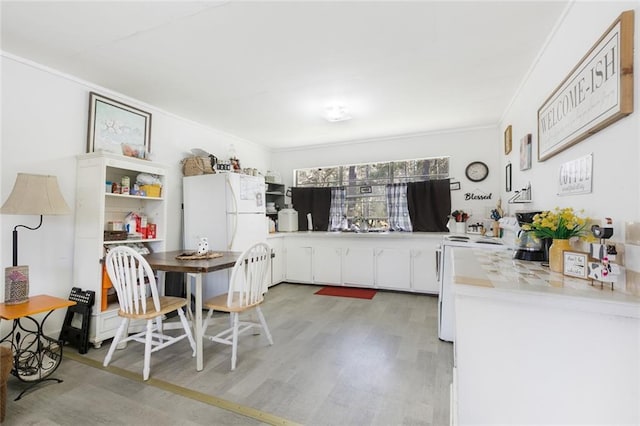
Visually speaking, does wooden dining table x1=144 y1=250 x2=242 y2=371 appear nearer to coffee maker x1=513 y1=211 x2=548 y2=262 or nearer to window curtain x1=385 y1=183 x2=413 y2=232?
coffee maker x1=513 y1=211 x2=548 y2=262

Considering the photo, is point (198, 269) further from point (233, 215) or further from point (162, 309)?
point (233, 215)

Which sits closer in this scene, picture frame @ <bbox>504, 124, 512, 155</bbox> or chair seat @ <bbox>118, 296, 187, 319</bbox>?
chair seat @ <bbox>118, 296, 187, 319</bbox>

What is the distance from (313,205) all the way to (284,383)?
3.66m

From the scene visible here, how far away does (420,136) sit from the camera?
4750 millimetres

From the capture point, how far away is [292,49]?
225 cm

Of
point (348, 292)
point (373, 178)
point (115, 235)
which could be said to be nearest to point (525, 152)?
point (373, 178)

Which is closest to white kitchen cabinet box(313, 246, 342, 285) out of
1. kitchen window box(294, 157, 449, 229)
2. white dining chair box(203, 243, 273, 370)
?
kitchen window box(294, 157, 449, 229)

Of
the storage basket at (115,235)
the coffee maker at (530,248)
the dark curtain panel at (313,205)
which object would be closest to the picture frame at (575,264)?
the coffee maker at (530,248)

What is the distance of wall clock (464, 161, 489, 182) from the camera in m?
4.32

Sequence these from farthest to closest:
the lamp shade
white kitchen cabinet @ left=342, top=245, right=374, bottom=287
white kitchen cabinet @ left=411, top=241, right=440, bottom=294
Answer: white kitchen cabinet @ left=342, top=245, right=374, bottom=287 → white kitchen cabinet @ left=411, top=241, right=440, bottom=294 → the lamp shade

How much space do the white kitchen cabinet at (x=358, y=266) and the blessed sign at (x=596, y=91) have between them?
2.98 meters

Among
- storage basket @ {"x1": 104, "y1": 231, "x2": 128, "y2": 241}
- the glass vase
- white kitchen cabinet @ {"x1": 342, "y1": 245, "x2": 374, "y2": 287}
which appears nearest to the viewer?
the glass vase

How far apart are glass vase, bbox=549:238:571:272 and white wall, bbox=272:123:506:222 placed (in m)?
3.19

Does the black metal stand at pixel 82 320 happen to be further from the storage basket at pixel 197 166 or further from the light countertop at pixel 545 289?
the light countertop at pixel 545 289
